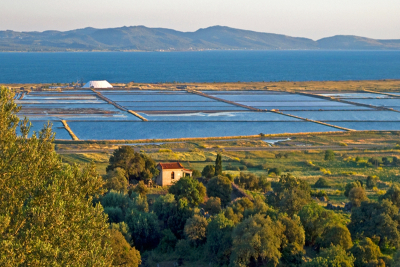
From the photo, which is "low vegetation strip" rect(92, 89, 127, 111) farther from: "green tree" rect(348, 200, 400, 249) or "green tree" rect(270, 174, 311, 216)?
"green tree" rect(348, 200, 400, 249)

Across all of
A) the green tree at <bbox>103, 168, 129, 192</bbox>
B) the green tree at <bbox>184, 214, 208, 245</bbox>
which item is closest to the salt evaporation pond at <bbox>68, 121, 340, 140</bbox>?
the green tree at <bbox>103, 168, 129, 192</bbox>

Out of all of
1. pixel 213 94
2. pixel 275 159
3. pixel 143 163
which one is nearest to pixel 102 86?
pixel 213 94

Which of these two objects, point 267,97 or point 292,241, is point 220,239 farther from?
point 267,97

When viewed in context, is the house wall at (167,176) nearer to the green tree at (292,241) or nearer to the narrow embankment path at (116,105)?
the green tree at (292,241)

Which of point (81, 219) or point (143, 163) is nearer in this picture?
point (81, 219)

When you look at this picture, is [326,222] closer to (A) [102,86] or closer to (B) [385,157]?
(B) [385,157]
